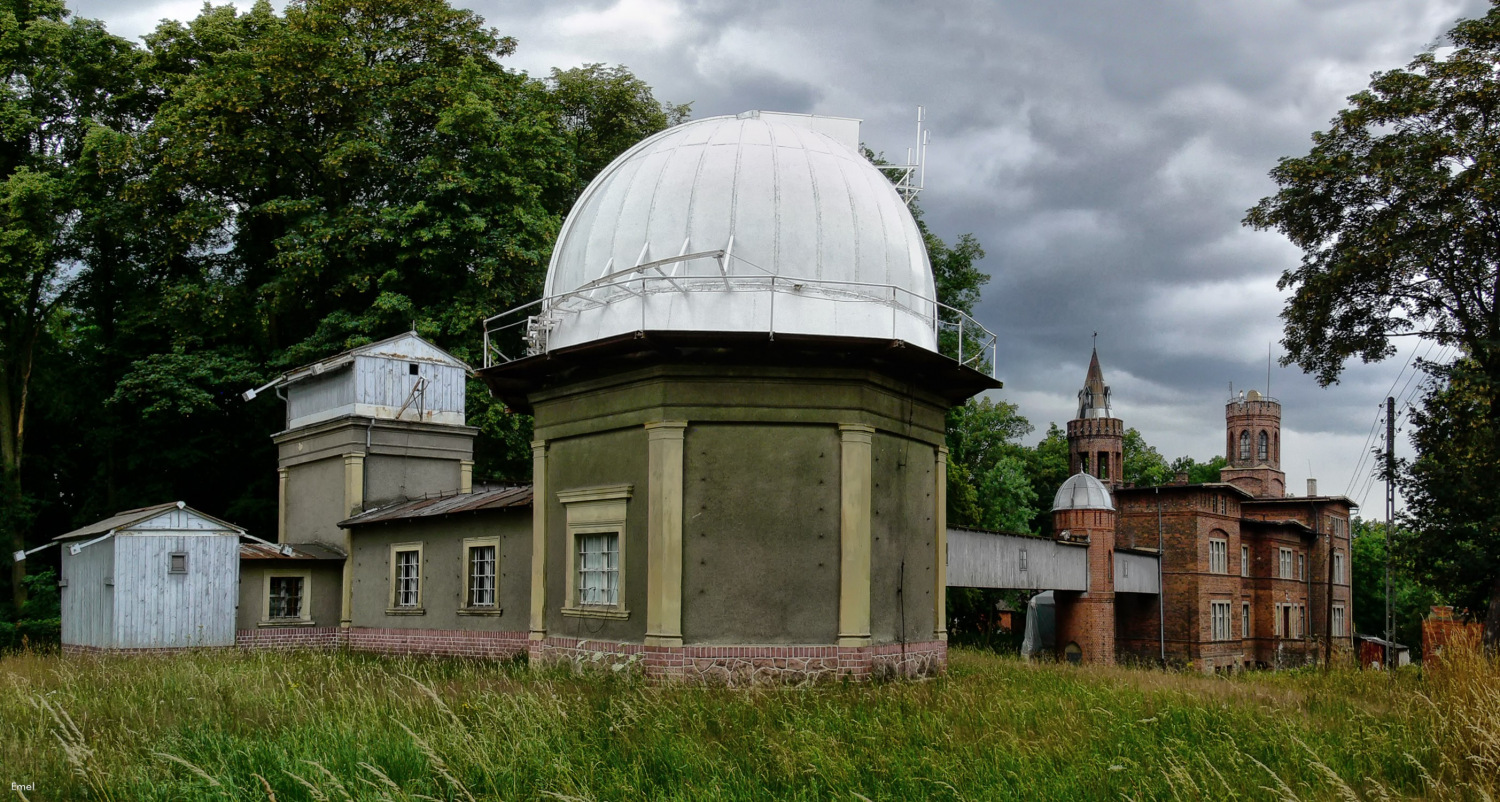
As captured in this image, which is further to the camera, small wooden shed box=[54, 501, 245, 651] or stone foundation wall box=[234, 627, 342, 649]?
stone foundation wall box=[234, 627, 342, 649]

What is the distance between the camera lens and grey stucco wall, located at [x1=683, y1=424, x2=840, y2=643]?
1358cm

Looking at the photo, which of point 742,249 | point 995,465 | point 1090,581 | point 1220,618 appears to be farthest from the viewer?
point 995,465

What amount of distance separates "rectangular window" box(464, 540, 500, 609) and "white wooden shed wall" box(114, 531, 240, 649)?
5.44 meters

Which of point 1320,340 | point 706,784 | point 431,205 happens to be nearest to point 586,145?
point 431,205

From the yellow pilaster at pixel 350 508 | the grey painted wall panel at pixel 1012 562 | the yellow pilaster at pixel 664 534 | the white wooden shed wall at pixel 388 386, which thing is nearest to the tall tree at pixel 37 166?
the white wooden shed wall at pixel 388 386

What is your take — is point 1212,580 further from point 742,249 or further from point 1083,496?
point 742,249

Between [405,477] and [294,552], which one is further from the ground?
[405,477]

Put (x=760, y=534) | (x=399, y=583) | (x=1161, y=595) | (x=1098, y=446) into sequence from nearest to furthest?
(x=760, y=534)
(x=399, y=583)
(x=1161, y=595)
(x=1098, y=446)

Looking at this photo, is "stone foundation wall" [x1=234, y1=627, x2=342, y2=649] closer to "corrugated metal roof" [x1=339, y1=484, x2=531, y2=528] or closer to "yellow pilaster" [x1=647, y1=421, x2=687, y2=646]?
"corrugated metal roof" [x1=339, y1=484, x2=531, y2=528]

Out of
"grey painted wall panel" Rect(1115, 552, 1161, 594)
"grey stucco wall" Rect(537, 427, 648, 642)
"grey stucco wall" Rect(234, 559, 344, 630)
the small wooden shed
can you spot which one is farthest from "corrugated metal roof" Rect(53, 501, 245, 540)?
"grey painted wall panel" Rect(1115, 552, 1161, 594)

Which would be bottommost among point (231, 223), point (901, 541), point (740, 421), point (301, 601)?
point (301, 601)

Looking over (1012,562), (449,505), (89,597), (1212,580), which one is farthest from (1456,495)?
(89,597)

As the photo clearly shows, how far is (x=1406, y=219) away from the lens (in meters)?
21.8

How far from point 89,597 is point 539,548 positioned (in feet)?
35.0
